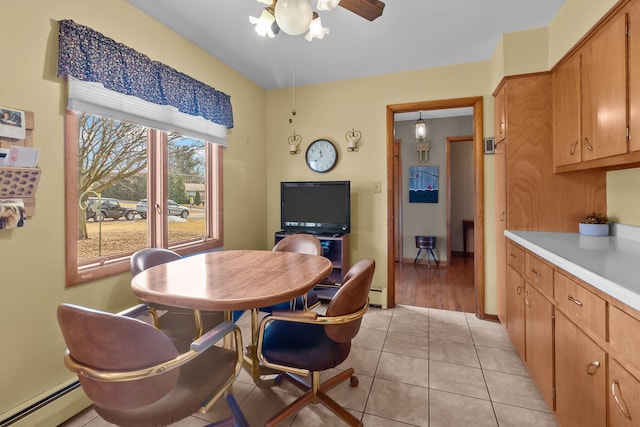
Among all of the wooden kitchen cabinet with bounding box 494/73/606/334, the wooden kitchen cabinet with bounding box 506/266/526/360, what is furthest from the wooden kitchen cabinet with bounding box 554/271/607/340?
the wooden kitchen cabinet with bounding box 494/73/606/334

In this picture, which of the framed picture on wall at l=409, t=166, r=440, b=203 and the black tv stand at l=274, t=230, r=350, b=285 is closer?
the black tv stand at l=274, t=230, r=350, b=285

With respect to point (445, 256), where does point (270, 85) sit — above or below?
above

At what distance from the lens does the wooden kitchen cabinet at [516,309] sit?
203 centimetres

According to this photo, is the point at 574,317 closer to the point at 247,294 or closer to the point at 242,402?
the point at 247,294

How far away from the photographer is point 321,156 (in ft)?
11.7

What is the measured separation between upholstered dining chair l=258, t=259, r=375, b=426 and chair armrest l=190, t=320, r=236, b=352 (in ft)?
0.62

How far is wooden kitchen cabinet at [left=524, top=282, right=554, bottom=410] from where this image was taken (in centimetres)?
156

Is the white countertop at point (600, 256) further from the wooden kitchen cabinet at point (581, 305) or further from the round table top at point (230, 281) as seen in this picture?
the round table top at point (230, 281)

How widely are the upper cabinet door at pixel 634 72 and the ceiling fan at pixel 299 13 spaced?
1232 millimetres

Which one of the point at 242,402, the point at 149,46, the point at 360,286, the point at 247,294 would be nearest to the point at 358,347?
the point at 242,402

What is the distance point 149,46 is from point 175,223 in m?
1.40

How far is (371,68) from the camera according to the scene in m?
3.18

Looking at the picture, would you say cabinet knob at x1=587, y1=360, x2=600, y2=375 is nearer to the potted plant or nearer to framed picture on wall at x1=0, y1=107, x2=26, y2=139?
the potted plant

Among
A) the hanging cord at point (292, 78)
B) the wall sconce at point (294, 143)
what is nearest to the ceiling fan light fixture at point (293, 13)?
the hanging cord at point (292, 78)
